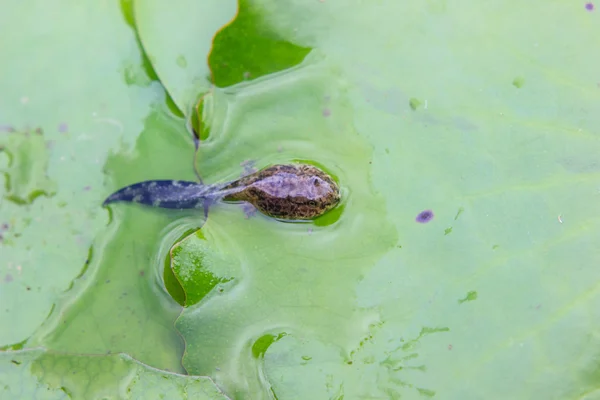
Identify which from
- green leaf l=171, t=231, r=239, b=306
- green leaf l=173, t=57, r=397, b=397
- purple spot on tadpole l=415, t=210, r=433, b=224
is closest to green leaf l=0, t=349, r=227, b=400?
green leaf l=173, t=57, r=397, b=397

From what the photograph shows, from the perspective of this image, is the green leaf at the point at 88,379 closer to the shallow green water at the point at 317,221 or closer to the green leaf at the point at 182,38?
the shallow green water at the point at 317,221

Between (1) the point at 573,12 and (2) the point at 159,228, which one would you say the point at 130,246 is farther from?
(1) the point at 573,12

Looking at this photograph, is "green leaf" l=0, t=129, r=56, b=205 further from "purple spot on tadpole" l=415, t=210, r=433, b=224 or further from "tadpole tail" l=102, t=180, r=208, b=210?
"purple spot on tadpole" l=415, t=210, r=433, b=224

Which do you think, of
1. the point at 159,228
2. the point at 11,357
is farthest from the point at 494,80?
the point at 11,357

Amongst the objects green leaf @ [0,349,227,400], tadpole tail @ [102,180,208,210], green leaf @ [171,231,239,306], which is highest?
tadpole tail @ [102,180,208,210]

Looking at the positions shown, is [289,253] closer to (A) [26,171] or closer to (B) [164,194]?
(B) [164,194]

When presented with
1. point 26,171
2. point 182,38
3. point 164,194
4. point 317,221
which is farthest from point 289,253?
point 26,171
